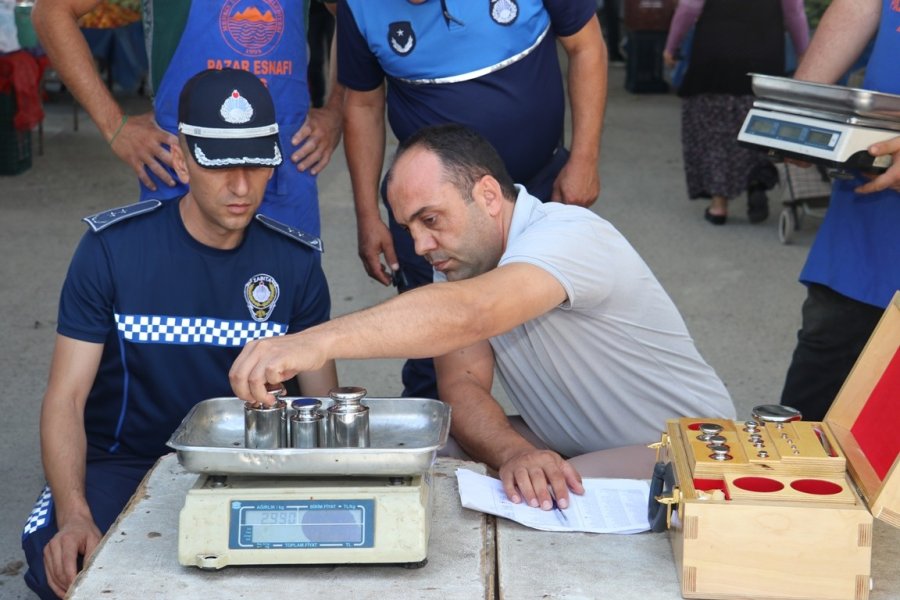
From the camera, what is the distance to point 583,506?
219cm

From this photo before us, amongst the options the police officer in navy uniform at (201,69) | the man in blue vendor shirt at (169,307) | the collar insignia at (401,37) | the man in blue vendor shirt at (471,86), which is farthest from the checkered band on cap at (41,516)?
the collar insignia at (401,37)

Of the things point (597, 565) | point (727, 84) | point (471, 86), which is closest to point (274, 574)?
point (597, 565)

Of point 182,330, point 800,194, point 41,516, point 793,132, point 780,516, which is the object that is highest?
point 793,132

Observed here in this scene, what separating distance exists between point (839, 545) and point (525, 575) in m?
0.45

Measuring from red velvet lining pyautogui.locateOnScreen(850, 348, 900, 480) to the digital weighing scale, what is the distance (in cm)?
68

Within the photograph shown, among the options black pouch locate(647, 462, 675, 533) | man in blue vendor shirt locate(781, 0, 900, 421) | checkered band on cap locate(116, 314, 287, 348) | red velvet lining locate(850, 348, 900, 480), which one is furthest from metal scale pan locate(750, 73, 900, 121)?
checkered band on cap locate(116, 314, 287, 348)

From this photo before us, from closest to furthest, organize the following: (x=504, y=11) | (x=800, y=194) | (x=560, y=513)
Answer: (x=560, y=513) < (x=504, y=11) < (x=800, y=194)

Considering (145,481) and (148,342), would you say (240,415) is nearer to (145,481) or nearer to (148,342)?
(145,481)

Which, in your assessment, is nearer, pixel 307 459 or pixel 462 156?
pixel 307 459

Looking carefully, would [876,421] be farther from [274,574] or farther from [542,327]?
[274,574]

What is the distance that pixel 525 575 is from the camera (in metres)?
1.93

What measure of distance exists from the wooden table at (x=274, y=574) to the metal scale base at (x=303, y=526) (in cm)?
3

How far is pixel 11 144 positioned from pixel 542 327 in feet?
19.9

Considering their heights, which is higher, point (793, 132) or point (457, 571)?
point (793, 132)
